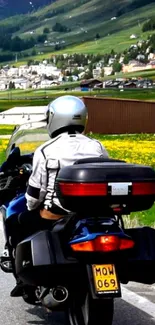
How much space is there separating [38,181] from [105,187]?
2.64 feet

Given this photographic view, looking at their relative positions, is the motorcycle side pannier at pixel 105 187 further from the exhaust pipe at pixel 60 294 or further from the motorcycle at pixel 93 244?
the exhaust pipe at pixel 60 294

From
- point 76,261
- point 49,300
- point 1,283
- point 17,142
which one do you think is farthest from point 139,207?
point 1,283

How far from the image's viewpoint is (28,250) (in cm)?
551

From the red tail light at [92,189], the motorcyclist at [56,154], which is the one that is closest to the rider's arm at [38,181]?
the motorcyclist at [56,154]

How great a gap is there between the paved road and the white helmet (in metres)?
1.50

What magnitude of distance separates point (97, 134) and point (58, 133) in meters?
50.3

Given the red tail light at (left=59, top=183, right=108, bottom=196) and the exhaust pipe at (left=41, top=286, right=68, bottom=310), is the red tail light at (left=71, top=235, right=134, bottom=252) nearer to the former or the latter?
the red tail light at (left=59, top=183, right=108, bottom=196)

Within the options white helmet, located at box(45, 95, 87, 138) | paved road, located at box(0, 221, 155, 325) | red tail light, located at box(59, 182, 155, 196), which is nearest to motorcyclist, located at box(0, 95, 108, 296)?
white helmet, located at box(45, 95, 87, 138)

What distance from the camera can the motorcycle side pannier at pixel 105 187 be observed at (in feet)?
16.8

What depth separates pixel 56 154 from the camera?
5.79m

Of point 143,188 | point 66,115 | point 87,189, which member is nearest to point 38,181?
point 66,115

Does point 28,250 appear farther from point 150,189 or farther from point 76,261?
point 150,189

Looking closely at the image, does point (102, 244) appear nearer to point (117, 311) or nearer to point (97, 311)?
point (97, 311)

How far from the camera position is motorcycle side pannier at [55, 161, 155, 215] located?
511 cm
